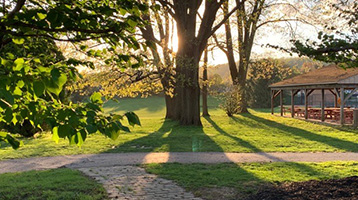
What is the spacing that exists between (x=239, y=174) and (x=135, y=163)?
3066mm

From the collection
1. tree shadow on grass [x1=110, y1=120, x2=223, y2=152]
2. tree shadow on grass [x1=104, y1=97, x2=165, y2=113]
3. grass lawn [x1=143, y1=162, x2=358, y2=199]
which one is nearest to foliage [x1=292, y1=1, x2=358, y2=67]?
grass lawn [x1=143, y1=162, x2=358, y2=199]

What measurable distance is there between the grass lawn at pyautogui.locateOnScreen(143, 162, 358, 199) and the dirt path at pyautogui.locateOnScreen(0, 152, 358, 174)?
0.94 metres

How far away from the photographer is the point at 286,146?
13.8m

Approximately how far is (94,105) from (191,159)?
7.85 metres

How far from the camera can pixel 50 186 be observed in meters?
7.20

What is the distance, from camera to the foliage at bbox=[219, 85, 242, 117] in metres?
30.7

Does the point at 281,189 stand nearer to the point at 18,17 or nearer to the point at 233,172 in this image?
the point at 233,172

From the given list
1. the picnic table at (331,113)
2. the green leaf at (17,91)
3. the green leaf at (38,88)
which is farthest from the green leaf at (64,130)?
the picnic table at (331,113)

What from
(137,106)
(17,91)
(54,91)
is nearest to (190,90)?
(17,91)

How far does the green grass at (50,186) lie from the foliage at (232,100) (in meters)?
23.1

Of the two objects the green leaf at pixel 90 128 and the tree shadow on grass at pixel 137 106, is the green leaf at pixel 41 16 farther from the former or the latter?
the tree shadow on grass at pixel 137 106

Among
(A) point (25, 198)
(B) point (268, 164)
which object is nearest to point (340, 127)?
(B) point (268, 164)

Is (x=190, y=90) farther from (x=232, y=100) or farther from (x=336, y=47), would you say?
(x=336, y=47)

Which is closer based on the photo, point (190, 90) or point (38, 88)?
point (38, 88)
